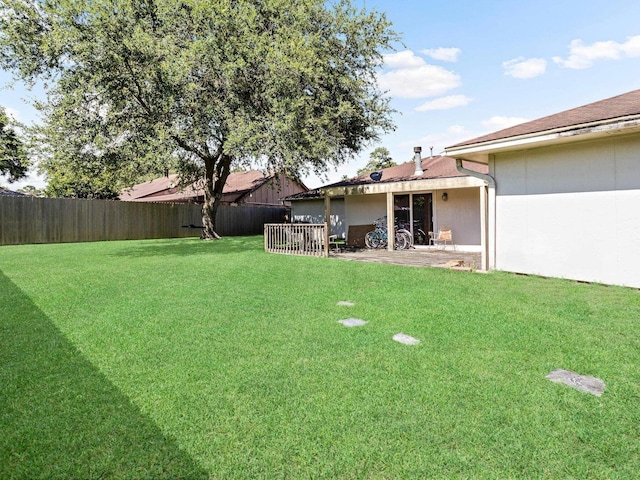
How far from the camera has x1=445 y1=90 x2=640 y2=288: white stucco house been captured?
5.81 m

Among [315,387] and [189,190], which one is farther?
[189,190]

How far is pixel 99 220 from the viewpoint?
1673 cm

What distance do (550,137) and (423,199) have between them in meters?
6.87

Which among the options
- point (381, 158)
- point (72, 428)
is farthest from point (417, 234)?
point (381, 158)

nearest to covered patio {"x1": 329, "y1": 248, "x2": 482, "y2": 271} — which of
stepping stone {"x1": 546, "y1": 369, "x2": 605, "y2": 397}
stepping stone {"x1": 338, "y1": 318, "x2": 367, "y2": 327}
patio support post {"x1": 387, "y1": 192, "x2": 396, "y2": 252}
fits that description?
patio support post {"x1": 387, "y1": 192, "x2": 396, "y2": 252}

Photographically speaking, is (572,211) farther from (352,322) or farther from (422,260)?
(352,322)

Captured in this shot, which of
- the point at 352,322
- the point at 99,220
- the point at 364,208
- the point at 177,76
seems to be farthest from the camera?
the point at 99,220

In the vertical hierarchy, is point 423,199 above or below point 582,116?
below

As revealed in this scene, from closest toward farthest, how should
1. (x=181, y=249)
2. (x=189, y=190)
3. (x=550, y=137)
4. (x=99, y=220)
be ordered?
(x=550, y=137) → (x=181, y=249) → (x=99, y=220) → (x=189, y=190)

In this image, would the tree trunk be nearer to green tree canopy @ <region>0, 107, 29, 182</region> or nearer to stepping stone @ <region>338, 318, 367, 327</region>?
green tree canopy @ <region>0, 107, 29, 182</region>

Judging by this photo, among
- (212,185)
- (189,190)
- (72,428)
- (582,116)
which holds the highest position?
(189,190)

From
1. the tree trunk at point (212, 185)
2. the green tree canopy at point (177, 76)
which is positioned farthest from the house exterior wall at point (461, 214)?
the tree trunk at point (212, 185)

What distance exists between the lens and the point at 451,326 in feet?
12.9

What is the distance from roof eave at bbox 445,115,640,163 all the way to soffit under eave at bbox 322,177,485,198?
2.38 m
